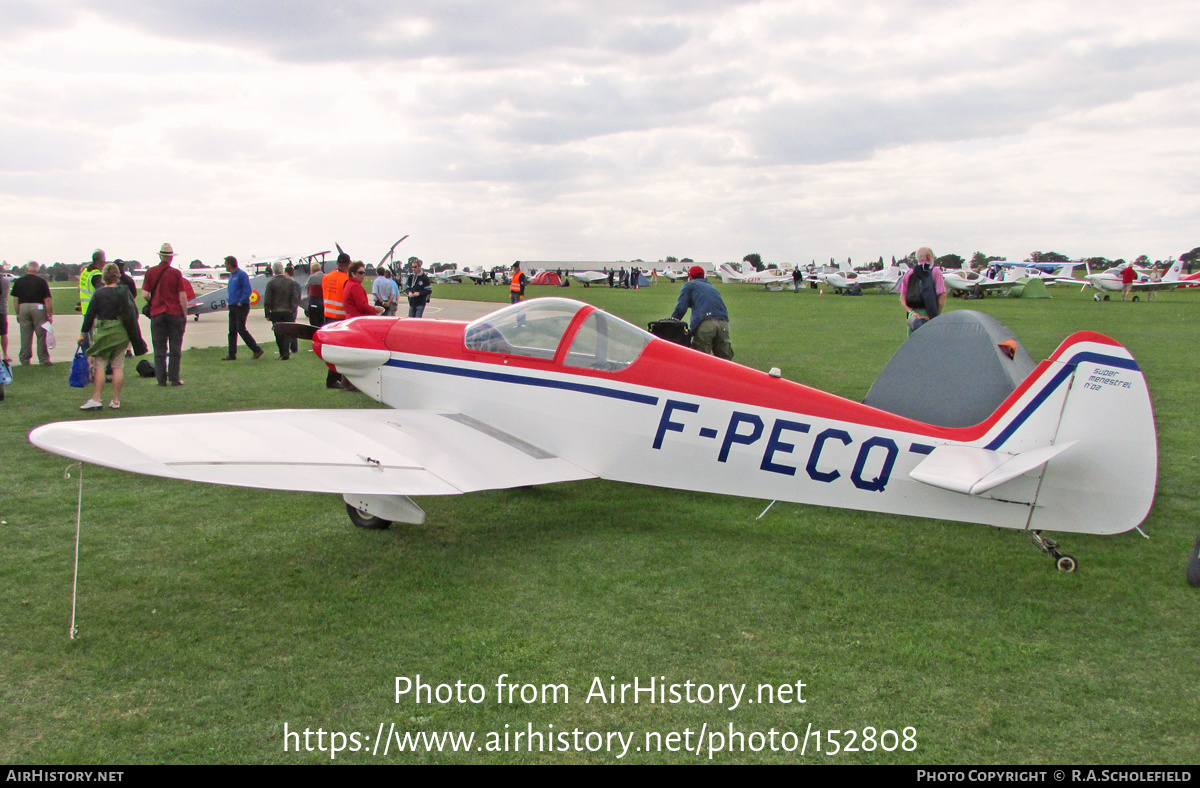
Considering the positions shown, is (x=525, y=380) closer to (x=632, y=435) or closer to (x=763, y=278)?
(x=632, y=435)

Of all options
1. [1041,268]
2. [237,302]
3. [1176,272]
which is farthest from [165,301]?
[1041,268]

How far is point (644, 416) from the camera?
5250 millimetres

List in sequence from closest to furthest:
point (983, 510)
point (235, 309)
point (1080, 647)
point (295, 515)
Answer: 1. point (1080, 647)
2. point (983, 510)
3. point (295, 515)
4. point (235, 309)

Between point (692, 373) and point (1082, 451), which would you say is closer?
point (1082, 451)

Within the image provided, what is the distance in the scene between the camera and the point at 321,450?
178 inches

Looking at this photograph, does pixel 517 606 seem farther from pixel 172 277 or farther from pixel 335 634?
pixel 172 277

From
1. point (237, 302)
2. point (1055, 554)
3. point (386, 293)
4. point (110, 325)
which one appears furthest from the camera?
point (386, 293)

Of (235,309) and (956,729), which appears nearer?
(956,729)

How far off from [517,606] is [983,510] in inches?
104

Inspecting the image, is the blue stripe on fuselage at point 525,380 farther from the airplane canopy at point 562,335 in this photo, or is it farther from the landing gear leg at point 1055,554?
the landing gear leg at point 1055,554

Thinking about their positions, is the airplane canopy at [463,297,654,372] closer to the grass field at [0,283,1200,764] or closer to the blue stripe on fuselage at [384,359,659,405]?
the blue stripe on fuselage at [384,359,659,405]

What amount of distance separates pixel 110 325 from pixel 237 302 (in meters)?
4.47
